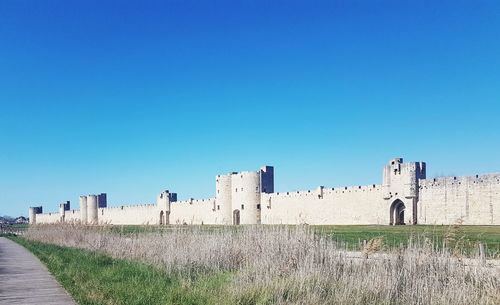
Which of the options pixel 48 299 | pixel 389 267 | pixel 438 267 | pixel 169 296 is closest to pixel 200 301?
pixel 169 296

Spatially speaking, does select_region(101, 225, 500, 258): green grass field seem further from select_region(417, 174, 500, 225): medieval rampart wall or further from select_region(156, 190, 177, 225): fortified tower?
select_region(156, 190, 177, 225): fortified tower

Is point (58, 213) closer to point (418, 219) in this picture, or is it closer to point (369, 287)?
point (418, 219)

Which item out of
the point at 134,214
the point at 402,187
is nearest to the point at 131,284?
the point at 402,187

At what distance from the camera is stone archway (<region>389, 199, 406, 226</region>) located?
35.9 metres

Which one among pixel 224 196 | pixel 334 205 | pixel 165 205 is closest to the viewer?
pixel 334 205

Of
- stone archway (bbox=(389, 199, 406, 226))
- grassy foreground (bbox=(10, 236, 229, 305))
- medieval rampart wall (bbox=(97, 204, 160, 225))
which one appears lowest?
medieval rampart wall (bbox=(97, 204, 160, 225))

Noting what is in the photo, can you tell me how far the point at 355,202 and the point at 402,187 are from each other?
432 cm

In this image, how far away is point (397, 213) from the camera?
3678 cm

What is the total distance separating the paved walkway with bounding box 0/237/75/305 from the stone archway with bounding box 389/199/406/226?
28.1 m

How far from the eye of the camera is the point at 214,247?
11.4 metres

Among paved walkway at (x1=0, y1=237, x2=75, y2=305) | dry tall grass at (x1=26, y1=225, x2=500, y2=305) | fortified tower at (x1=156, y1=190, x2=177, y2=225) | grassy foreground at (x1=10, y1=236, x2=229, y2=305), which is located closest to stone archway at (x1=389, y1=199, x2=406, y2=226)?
dry tall grass at (x1=26, y1=225, x2=500, y2=305)

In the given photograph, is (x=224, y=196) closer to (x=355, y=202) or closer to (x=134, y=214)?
(x=355, y=202)

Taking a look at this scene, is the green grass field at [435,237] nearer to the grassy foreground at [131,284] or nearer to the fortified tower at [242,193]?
the grassy foreground at [131,284]

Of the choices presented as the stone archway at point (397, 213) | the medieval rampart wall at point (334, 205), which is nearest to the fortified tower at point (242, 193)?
the medieval rampart wall at point (334, 205)
